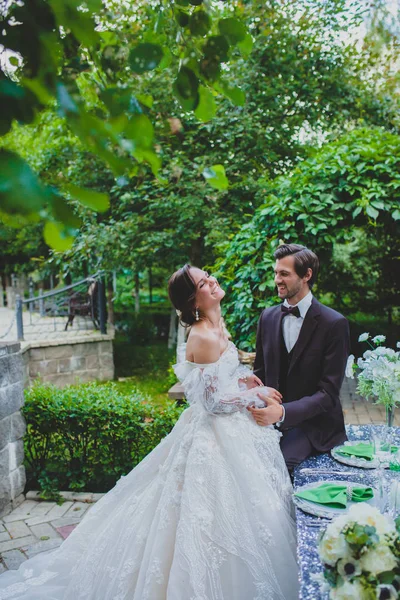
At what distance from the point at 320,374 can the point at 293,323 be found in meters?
0.36

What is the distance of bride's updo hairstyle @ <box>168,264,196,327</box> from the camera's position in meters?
2.93

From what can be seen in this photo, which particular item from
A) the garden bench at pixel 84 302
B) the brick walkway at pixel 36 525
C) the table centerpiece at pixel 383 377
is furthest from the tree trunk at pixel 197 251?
the table centerpiece at pixel 383 377

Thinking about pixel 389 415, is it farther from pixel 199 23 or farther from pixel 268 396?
pixel 199 23

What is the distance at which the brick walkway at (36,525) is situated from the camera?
3.57 metres

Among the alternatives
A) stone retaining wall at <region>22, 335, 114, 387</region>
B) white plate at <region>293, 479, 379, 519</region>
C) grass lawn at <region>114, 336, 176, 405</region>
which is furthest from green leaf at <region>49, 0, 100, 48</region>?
stone retaining wall at <region>22, 335, 114, 387</region>

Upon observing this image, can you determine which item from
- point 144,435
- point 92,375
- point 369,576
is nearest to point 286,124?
point 92,375

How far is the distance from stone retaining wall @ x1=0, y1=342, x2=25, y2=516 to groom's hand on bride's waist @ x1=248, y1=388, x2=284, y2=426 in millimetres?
2224

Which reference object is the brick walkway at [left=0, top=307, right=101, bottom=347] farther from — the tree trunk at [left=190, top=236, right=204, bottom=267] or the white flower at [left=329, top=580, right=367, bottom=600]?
the white flower at [left=329, top=580, right=367, bottom=600]

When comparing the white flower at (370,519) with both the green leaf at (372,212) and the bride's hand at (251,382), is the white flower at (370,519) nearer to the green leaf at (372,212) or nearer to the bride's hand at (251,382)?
the bride's hand at (251,382)

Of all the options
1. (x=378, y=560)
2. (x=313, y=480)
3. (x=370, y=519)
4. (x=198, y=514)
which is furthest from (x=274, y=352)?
(x=378, y=560)

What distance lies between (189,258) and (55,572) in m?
6.60

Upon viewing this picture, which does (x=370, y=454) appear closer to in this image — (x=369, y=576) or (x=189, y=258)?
(x=369, y=576)

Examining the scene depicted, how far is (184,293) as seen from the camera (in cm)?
294

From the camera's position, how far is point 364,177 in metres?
5.11
